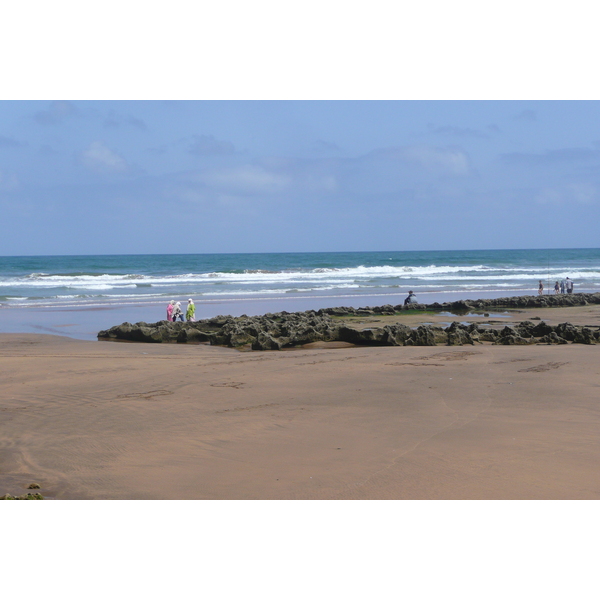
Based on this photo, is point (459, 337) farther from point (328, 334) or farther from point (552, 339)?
point (328, 334)

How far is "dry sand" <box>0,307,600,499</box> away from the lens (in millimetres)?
4898

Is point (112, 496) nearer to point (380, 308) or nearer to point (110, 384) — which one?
point (110, 384)

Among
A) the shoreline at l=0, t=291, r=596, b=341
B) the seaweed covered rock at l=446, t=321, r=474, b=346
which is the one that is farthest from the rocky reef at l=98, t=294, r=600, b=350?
the shoreline at l=0, t=291, r=596, b=341

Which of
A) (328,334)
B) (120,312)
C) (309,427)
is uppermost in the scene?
Result: (328,334)

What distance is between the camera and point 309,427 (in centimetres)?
657

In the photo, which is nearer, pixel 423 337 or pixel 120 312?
pixel 423 337

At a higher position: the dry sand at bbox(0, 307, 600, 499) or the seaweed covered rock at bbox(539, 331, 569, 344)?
the seaweed covered rock at bbox(539, 331, 569, 344)

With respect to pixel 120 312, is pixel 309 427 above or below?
below

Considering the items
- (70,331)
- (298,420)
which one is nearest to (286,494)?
(298,420)

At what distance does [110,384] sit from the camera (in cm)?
899

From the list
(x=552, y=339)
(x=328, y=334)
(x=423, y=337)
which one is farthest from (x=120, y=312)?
(x=552, y=339)

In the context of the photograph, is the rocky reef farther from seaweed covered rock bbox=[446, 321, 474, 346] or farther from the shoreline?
the shoreline

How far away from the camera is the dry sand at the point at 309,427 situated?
4898 mm

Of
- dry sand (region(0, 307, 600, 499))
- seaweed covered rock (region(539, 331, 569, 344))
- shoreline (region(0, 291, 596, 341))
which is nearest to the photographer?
dry sand (region(0, 307, 600, 499))
